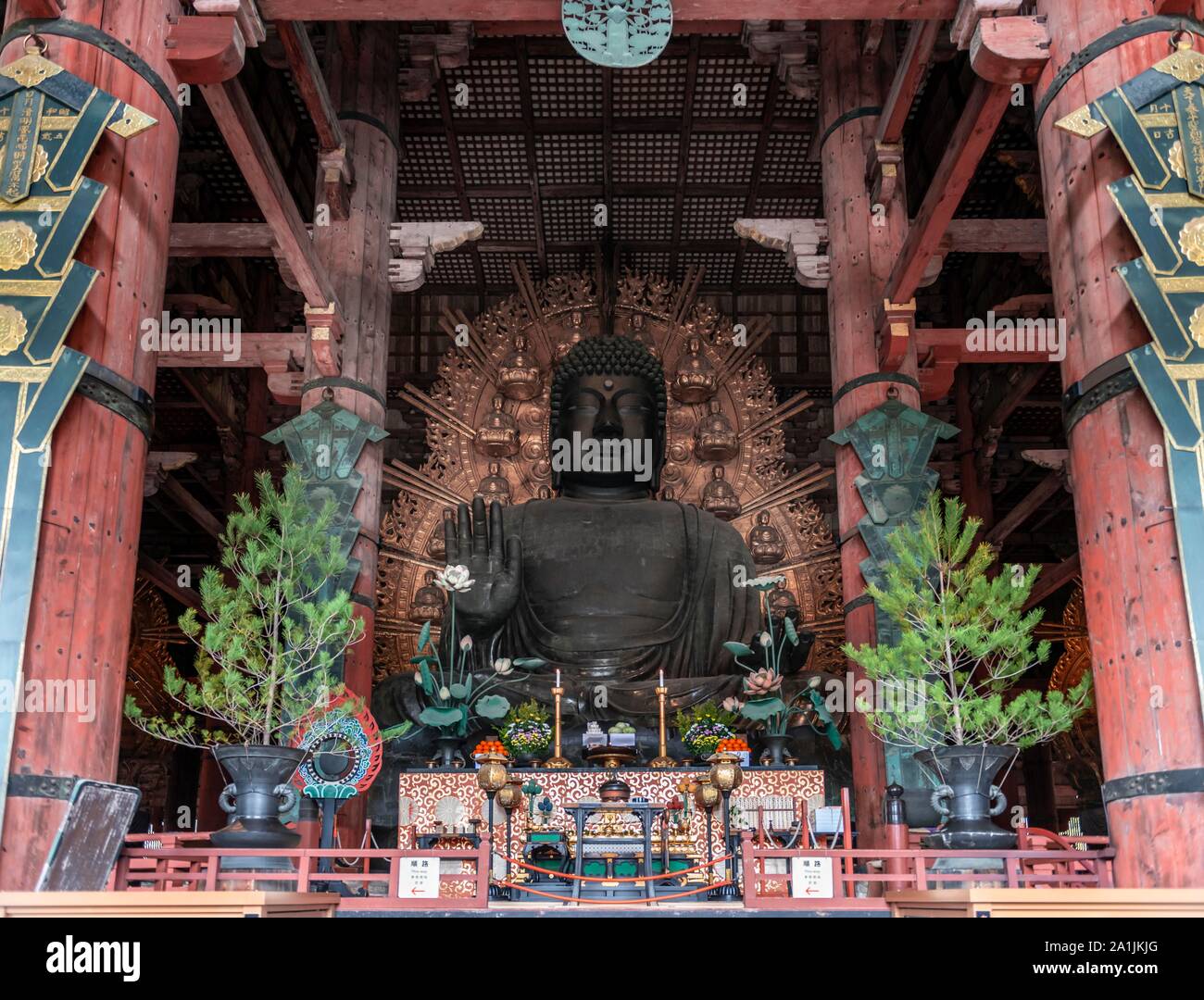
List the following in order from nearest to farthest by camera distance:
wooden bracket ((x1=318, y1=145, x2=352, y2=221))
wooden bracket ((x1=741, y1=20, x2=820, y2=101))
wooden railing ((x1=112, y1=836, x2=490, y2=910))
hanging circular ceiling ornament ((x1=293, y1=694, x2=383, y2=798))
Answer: wooden railing ((x1=112, y1=836, x2=490, y2=910)), hanging circular ceiling ornament ((x1=293, y1=694, x2=383, y2=798)), wooden bracket ((x1=318, y1=145, x2=352, y2=221)), wooden bracket ((x1=741, y1=20, x2=820, y2=101))

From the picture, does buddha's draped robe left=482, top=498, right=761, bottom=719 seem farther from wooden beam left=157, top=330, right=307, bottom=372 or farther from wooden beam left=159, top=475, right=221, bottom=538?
wooden beam left=159, top=475, right=221, bottom=538

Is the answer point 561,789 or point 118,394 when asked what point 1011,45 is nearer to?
point 118,394

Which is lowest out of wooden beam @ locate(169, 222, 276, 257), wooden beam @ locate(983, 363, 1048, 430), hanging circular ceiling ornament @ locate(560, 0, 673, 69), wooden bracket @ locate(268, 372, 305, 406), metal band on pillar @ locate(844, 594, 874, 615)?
metal band on pillar @ locate(844, 594, 874, 615)

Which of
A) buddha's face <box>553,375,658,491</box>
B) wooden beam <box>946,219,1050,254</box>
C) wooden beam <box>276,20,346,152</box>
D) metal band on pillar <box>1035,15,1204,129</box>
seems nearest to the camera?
metal band on pillar <box>1035,15,1204,129</box>

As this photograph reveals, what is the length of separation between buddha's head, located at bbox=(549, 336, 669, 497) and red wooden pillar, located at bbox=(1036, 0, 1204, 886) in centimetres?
536

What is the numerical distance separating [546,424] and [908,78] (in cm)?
454


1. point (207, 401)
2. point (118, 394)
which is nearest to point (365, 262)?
point (207, 401)

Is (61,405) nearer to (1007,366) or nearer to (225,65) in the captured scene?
(225,65)

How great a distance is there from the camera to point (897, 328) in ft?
21.8

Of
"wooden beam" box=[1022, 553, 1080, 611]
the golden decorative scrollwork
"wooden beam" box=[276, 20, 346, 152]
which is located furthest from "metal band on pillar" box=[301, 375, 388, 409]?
"wooden beam" box=[1022, 553, 1080, 611]

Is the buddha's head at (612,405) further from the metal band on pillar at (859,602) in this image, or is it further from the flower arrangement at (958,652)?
the flower arrangement at (958,652)

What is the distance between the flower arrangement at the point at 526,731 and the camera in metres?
6.77

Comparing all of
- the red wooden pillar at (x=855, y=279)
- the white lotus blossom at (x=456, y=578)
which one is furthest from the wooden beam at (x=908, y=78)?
the white lotus blossom at (x=456, y=578)

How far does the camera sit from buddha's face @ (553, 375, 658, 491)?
32.3 ft
